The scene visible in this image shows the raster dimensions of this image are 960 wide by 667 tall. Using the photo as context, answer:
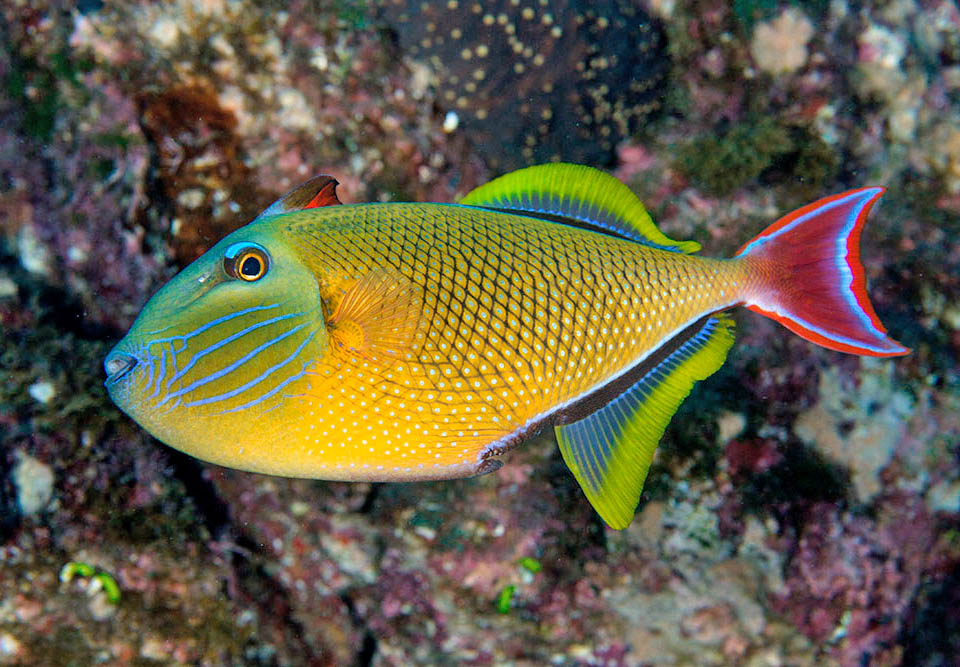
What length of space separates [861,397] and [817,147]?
4.95 ft

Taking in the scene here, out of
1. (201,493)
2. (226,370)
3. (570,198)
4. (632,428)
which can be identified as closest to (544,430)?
(632,428)

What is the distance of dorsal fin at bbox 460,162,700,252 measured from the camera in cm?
197

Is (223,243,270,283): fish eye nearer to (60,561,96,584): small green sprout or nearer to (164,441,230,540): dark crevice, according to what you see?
(164,441,230,540): dark crevice

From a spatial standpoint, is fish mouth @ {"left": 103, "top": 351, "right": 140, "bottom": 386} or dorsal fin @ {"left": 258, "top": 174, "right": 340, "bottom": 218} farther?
dorsal fin @ {"left": 258, "top": 174, "right": 340, "bottom": 218}

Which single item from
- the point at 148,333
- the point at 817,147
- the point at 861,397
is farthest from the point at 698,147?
the point at 148,333

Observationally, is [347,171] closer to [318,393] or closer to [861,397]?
[318,393]

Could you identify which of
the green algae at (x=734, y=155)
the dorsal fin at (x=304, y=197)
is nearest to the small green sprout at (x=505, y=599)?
the dorsal fin at (x=304, y=197)

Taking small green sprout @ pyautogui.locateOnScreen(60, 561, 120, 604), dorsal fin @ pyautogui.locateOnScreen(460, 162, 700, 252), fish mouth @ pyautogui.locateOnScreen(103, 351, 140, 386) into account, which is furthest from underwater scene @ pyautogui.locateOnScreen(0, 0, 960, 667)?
fish mouth @ pyautogui.locateOnScreen(103, 351, 140, 386)

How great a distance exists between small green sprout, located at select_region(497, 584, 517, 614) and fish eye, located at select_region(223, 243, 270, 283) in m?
2.28

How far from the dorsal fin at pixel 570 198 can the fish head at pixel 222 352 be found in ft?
2.57

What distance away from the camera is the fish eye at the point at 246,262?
4.98ft

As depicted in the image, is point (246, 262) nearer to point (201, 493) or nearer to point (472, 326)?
point (472, 326)

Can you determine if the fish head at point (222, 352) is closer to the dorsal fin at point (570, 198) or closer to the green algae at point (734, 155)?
the dorsal fin at point (570, 198)

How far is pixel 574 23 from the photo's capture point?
10.4 feet
